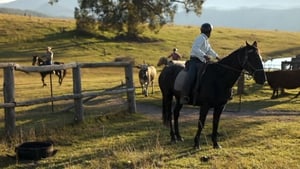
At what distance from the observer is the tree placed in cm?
5344

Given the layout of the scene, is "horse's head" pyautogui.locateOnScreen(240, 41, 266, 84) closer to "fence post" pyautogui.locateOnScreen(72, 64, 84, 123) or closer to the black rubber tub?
the black rubber tub

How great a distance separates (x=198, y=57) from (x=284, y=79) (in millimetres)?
11653

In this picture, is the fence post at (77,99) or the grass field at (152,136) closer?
the grass field at (152,136)

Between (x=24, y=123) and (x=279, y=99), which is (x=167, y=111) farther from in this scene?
(x=279, y=99)

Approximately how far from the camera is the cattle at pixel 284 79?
21469 millimetres

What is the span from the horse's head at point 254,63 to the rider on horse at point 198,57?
0.68 m

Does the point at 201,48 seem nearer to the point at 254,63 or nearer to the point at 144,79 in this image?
the point at 254,63

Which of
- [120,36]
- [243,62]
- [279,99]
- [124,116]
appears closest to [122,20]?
[120,36]

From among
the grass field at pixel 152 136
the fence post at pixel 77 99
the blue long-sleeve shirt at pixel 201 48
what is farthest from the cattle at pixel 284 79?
the blue long-sleeve shirt at pixel 201 48

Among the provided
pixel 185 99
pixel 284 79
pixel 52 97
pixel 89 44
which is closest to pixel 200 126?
pixel 185 99

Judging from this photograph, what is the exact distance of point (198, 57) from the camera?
11086mm

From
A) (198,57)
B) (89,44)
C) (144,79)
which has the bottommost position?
(89,44)

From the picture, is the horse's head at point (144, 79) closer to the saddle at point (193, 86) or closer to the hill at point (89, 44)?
the saddle at point (193, 86)

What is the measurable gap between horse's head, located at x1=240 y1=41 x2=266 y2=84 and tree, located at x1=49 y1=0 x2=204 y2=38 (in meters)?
43.3
